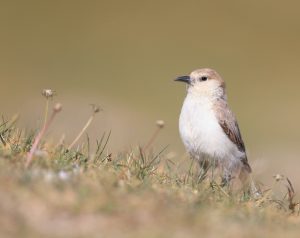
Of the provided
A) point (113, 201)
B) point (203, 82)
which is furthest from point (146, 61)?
point (113, 201)

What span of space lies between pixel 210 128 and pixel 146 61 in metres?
22.0

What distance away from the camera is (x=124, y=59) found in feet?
105

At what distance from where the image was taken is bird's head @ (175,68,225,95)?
37.0ft

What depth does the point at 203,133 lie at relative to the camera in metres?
10.5

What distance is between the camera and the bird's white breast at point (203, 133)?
10484 millimetres

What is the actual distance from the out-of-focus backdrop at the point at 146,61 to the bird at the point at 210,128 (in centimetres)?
930

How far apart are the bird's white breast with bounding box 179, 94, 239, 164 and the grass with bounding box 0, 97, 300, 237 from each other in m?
1.86

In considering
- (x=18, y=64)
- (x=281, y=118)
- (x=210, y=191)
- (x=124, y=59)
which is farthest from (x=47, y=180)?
(x=124, y=59)

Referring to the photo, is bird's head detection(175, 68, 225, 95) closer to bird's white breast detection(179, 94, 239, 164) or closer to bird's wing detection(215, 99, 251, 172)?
bird's wing detection(215, 99, 251, 172)

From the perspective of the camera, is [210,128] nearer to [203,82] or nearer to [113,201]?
[203,82]

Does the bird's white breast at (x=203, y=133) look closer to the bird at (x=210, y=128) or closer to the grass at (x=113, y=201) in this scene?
the bird at (x=210, y=128)

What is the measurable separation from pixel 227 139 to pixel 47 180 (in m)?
4.63

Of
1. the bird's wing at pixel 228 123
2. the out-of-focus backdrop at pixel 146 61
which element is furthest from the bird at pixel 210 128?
the out-of-focus backdrop at pixel 146 61

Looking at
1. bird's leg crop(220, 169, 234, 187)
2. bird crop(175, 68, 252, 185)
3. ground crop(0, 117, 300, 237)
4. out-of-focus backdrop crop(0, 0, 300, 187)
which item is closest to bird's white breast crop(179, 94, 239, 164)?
bird crop(175, 68, 252, 185)
